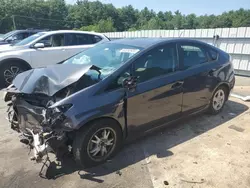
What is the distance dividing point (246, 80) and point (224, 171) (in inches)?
231

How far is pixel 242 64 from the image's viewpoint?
830 cm

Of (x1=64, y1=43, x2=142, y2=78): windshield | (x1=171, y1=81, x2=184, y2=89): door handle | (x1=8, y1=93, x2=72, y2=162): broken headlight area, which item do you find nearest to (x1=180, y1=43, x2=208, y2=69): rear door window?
(x1=171, y1=81, x2=184, y2=89): door handle

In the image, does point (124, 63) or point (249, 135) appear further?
point (249, 135)

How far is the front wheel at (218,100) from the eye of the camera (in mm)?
4531

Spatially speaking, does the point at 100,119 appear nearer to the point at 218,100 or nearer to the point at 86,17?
the point at 218,100

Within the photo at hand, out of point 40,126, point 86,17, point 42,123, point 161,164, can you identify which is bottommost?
point 161,164

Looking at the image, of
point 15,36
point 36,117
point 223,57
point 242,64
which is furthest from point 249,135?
point 15,36

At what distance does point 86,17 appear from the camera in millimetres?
79812

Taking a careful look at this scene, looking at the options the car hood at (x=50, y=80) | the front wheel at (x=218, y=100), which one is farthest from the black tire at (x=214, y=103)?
the car hood at (x=50, y=80)

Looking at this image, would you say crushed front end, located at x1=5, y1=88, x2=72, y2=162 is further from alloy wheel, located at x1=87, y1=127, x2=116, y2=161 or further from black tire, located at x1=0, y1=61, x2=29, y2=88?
black tire, located at x1=0, y1=61, x2=29, y2=88

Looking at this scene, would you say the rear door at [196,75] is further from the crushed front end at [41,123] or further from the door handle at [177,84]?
the crushed front end at [41,123]

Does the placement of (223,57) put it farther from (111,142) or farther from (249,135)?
(111,142)

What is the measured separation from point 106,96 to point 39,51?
526 cm

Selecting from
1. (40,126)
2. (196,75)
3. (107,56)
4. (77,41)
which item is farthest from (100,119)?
(77,41)
